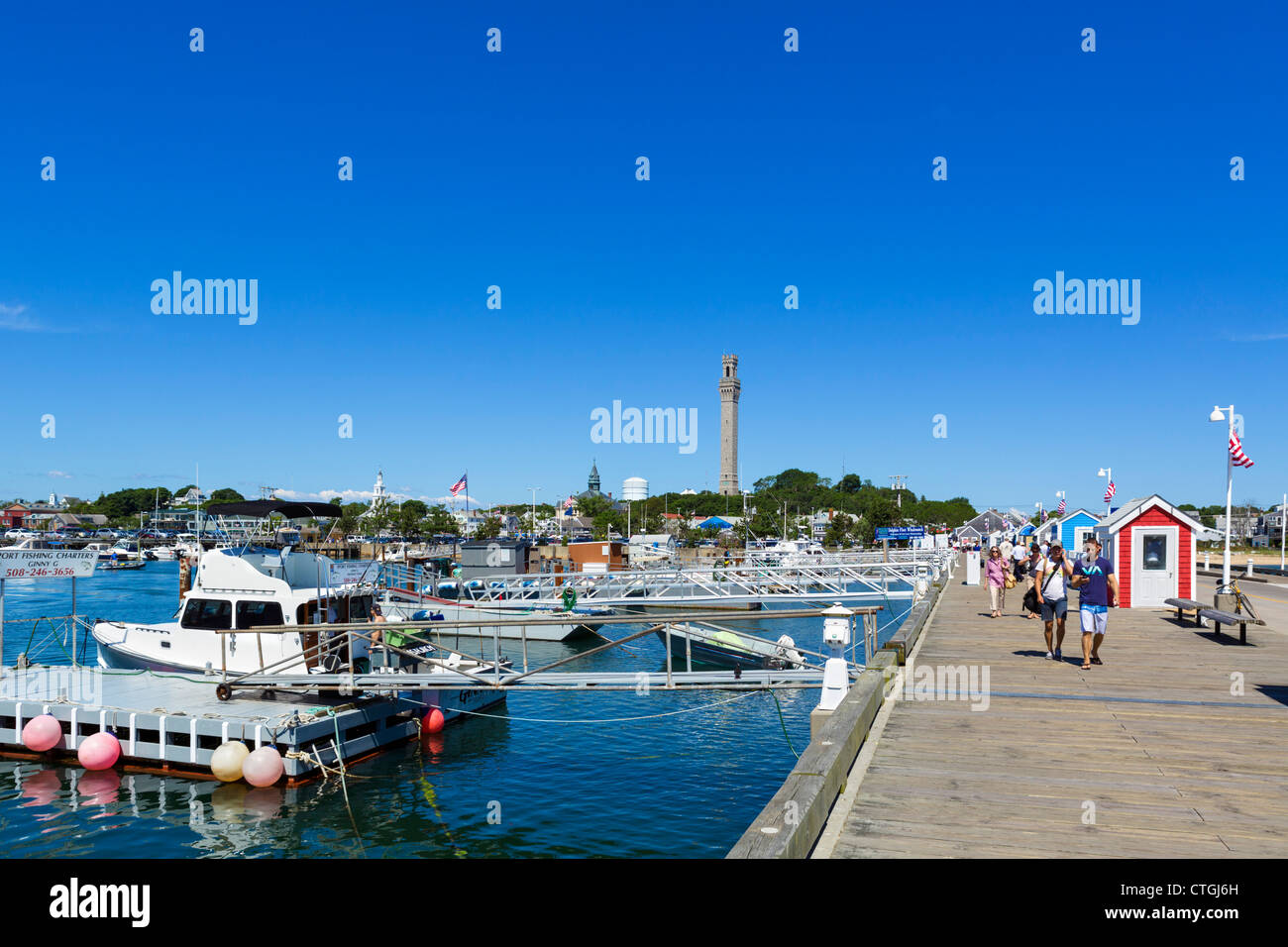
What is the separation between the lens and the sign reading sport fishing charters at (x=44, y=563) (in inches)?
736

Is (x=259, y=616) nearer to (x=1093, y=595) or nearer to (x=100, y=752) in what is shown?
(x=100, y=752)

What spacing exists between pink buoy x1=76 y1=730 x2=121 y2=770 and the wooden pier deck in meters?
16.5

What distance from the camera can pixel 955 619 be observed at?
19.0 m

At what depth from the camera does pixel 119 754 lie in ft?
58.4

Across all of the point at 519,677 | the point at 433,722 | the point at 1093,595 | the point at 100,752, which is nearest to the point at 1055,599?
the point at 1093,595

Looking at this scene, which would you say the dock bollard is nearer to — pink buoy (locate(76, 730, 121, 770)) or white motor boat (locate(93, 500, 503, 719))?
white motor boat (locate(93, 500, 503, 719))

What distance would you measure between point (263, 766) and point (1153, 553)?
21899 mm

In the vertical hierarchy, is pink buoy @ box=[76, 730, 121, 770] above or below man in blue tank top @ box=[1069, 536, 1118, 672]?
below

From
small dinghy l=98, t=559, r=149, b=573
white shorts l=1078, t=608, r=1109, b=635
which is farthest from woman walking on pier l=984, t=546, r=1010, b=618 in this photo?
small dinghy l=98, t=559, r=149, b=573

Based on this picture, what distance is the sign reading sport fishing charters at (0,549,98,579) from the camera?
736 inches

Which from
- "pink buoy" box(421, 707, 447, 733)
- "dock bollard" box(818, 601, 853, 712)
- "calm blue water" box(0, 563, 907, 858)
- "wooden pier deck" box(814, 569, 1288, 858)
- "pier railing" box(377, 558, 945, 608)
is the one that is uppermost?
"dock bollard" box(818, 601, 853, 712)
